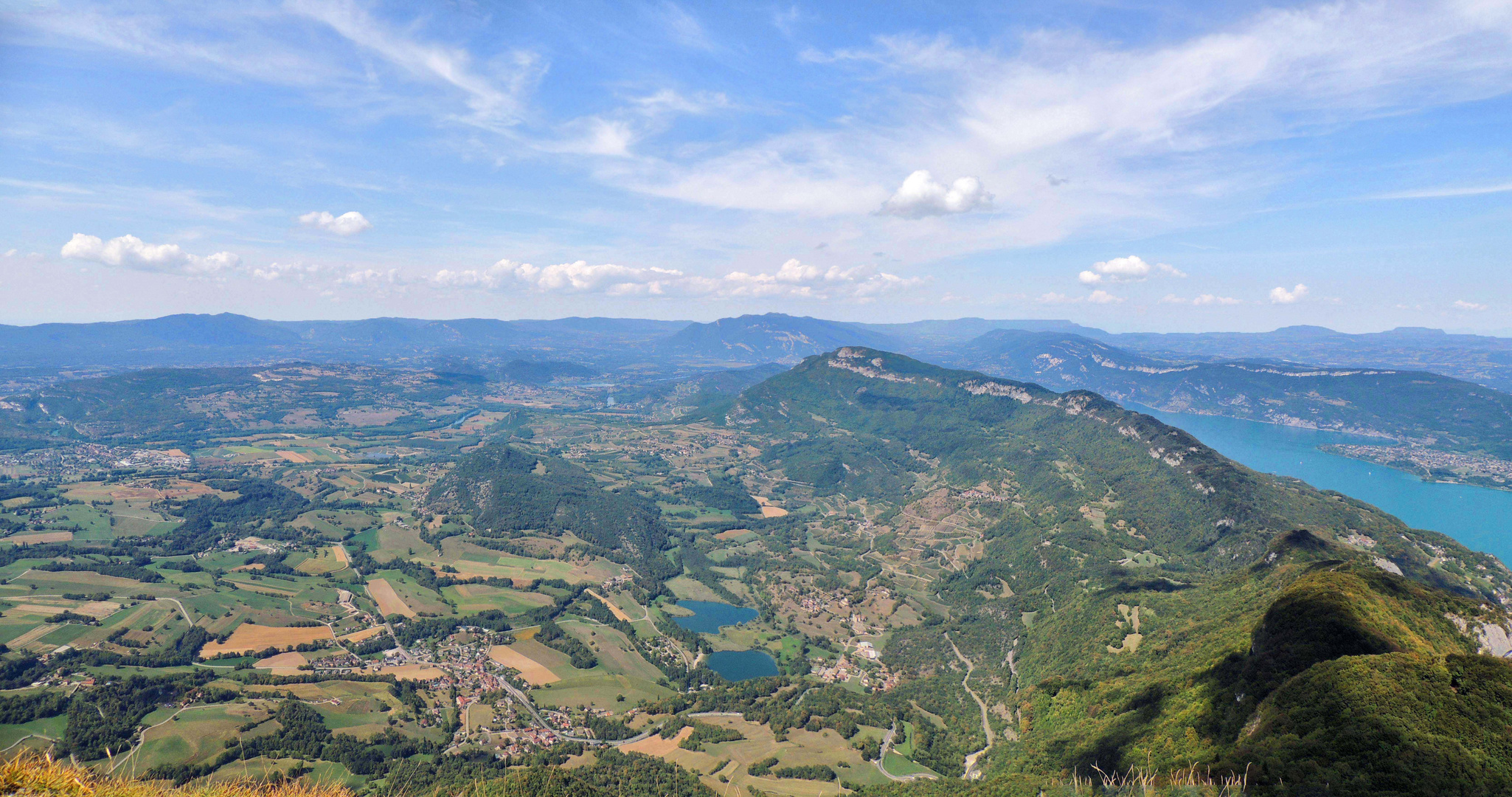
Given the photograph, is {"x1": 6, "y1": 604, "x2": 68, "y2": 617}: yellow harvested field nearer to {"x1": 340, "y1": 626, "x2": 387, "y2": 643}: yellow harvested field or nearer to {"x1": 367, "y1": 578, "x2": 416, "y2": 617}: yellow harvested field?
{"x1": 367, "y1": 578, "x2": 416, "y2": 617}: yellow harvested field

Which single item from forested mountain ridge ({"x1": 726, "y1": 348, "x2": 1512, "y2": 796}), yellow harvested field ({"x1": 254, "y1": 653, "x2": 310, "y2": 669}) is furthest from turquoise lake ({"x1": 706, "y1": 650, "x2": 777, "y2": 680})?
yellow harvested field ({"x1": 254, "y1": 653, "x2": 310, "y2": 669})

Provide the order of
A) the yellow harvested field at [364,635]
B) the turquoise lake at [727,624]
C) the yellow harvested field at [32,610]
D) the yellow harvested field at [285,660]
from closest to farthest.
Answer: the yellow harvested field at [285,660] → the turquoise lake at [727,624] → the yellow harvested field at [32,610] → the yellow harvested field at [364,635]

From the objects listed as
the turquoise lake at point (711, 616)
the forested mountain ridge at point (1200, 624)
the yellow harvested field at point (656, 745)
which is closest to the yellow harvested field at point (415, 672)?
the yellow harvested field at point (656, 745)

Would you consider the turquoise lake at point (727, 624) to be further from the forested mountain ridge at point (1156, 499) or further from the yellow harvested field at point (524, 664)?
the forested mountain ridge at point (1156, 499)

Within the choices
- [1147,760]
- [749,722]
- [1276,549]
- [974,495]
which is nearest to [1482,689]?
[1147,760]

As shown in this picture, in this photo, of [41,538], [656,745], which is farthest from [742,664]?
[41,538]

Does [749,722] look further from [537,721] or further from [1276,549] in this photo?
[1276,549]
